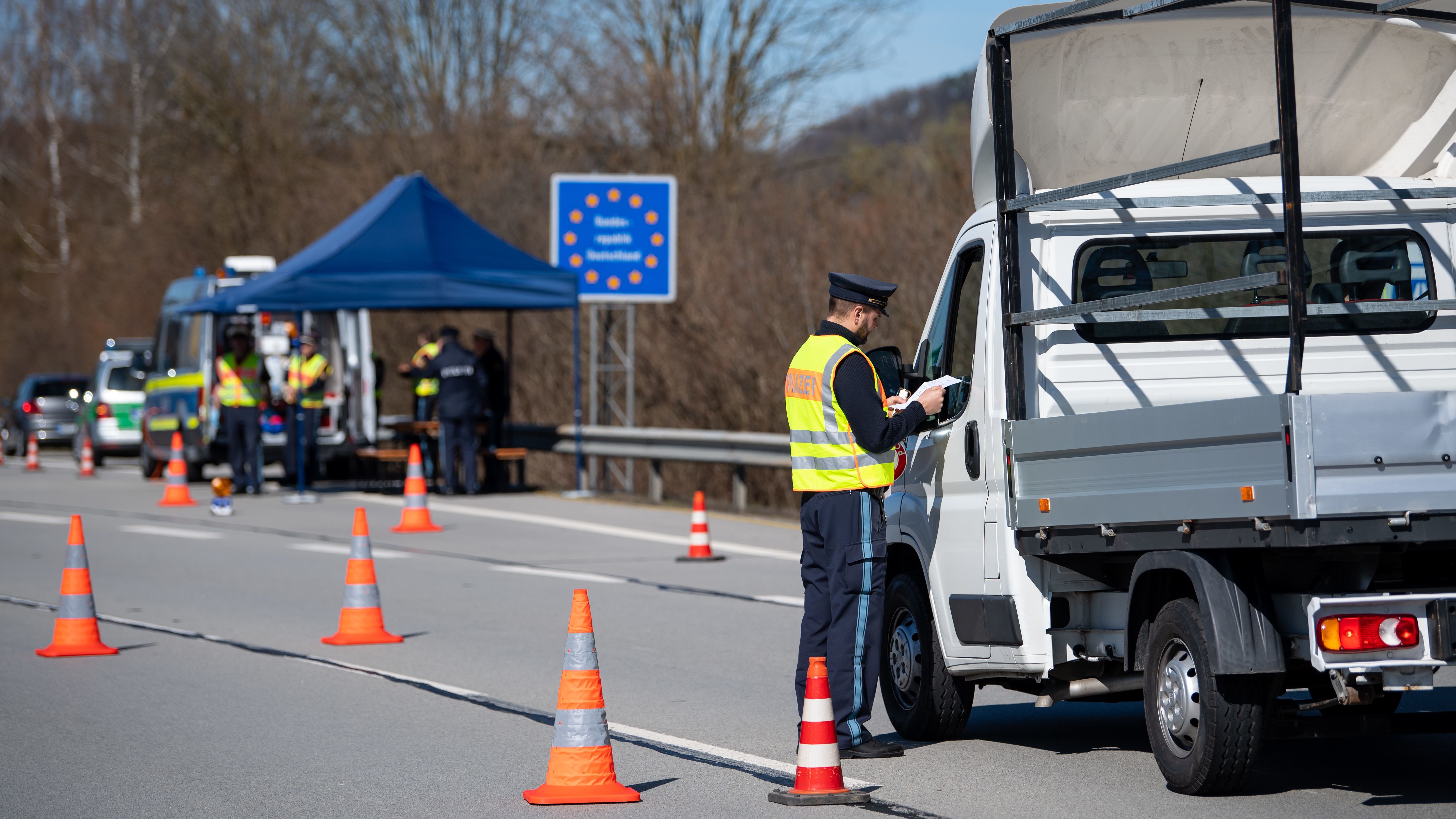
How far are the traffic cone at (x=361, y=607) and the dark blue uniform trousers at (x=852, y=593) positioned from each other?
4432 millimetres

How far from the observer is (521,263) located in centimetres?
2184

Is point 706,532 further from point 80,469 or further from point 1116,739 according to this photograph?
point 80,469

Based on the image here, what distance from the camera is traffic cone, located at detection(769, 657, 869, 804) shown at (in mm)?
6035

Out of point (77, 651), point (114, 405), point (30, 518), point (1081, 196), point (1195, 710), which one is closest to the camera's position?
point (1195, 710)

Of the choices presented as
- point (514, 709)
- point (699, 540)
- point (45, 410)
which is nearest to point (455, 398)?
point (699, 540)

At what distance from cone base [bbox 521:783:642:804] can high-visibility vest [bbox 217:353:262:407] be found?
16433 millimetres

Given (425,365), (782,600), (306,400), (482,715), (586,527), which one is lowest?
(482,715)

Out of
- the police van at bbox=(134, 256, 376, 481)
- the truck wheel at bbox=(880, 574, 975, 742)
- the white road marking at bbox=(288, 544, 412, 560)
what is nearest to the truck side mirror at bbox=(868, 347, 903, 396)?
the truck wheel at bbox=(880, 574, 975, 742)

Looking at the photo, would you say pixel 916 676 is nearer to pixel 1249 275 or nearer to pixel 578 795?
pixel 578 795

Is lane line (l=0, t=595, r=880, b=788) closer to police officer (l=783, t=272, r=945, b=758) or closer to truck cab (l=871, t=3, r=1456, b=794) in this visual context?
police officer (l=783, t=272, r=945, b=758)

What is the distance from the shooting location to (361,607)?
1062 cm

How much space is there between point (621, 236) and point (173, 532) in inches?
268

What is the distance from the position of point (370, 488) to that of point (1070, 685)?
17.8m

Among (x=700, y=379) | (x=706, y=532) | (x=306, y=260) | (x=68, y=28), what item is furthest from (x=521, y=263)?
(x=68, y=28)
